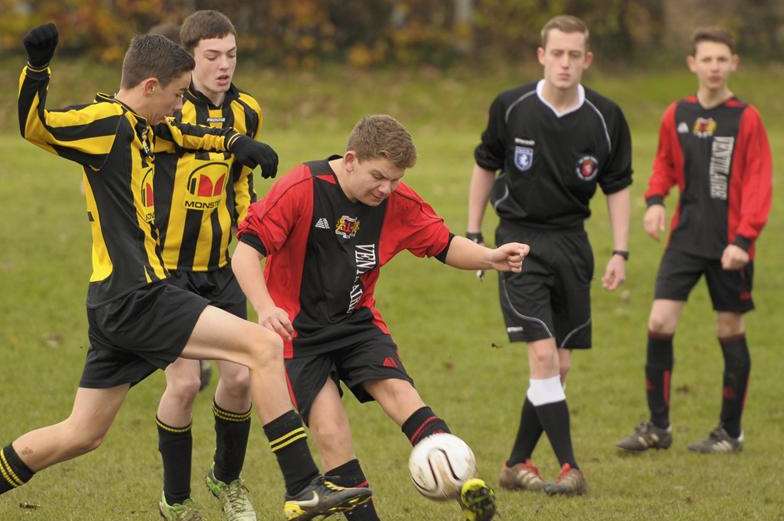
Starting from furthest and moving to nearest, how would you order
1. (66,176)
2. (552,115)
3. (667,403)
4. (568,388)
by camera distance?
(66,176) < (568,388) < (667,403) < (552,115)

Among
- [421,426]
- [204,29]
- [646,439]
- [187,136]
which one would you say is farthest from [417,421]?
[646,439]

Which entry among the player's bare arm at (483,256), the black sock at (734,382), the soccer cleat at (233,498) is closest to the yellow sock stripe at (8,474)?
the soccer cleat at (233,498)

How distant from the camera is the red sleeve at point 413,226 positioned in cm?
595

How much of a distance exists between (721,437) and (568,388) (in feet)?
6.07

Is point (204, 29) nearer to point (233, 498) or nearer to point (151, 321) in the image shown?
point (151, 321)

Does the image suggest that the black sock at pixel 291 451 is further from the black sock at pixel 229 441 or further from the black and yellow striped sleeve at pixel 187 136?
the black and yellow striped sleeve at pixel 187 136

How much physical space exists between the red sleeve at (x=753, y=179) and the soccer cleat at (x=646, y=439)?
1273 mm

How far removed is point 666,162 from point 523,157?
153cm

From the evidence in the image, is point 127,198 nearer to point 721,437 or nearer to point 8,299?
point 721,437

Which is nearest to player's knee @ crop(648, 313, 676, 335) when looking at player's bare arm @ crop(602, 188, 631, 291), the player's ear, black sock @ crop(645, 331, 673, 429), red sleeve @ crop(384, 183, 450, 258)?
black sock @ crop(645, 331, 673, 429)

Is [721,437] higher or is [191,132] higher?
[191,132]

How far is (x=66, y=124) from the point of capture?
211 inches

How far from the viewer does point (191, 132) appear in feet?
20.5

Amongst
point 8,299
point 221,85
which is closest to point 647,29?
point 8,299
